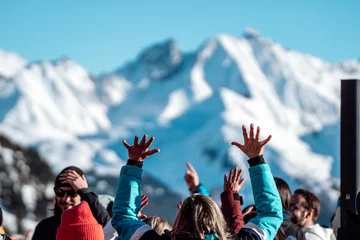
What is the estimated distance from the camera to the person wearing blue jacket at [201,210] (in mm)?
4340

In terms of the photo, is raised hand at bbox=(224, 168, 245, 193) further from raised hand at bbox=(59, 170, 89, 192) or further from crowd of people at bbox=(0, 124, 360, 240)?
raised hand at bbox=(59, 170, 89, 192)

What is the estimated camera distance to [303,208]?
671 cm

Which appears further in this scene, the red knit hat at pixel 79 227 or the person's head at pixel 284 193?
the person's head at pixel 284 193

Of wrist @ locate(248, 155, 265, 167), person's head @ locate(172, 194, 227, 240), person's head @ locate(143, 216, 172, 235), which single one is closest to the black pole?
A: person's head @ locate(143, 216, 172, 235)

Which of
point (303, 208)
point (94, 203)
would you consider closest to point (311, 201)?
point (303, 208)

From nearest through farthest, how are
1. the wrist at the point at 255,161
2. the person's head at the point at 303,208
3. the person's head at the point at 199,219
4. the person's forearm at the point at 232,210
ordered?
the person's head at the point at 199,219 → the wrist at the point at 255,161 → the person's forearm at the point at 232,210 → the person's head at the point at 303,208

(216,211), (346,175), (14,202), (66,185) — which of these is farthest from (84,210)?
(14,202)

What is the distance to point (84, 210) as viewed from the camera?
4793 millimetres

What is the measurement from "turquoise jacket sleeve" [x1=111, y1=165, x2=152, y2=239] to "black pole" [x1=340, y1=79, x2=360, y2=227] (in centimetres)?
190

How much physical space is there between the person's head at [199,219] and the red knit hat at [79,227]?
1.78 feet

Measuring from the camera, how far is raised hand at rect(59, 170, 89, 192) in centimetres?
588

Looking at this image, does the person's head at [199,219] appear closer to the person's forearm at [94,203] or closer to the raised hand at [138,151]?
the raised hand at [138,151]

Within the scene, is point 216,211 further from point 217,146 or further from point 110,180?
point 217,146

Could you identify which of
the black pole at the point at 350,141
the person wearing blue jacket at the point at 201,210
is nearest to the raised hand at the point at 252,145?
the person wearing blue jacket at the point at 201,210
